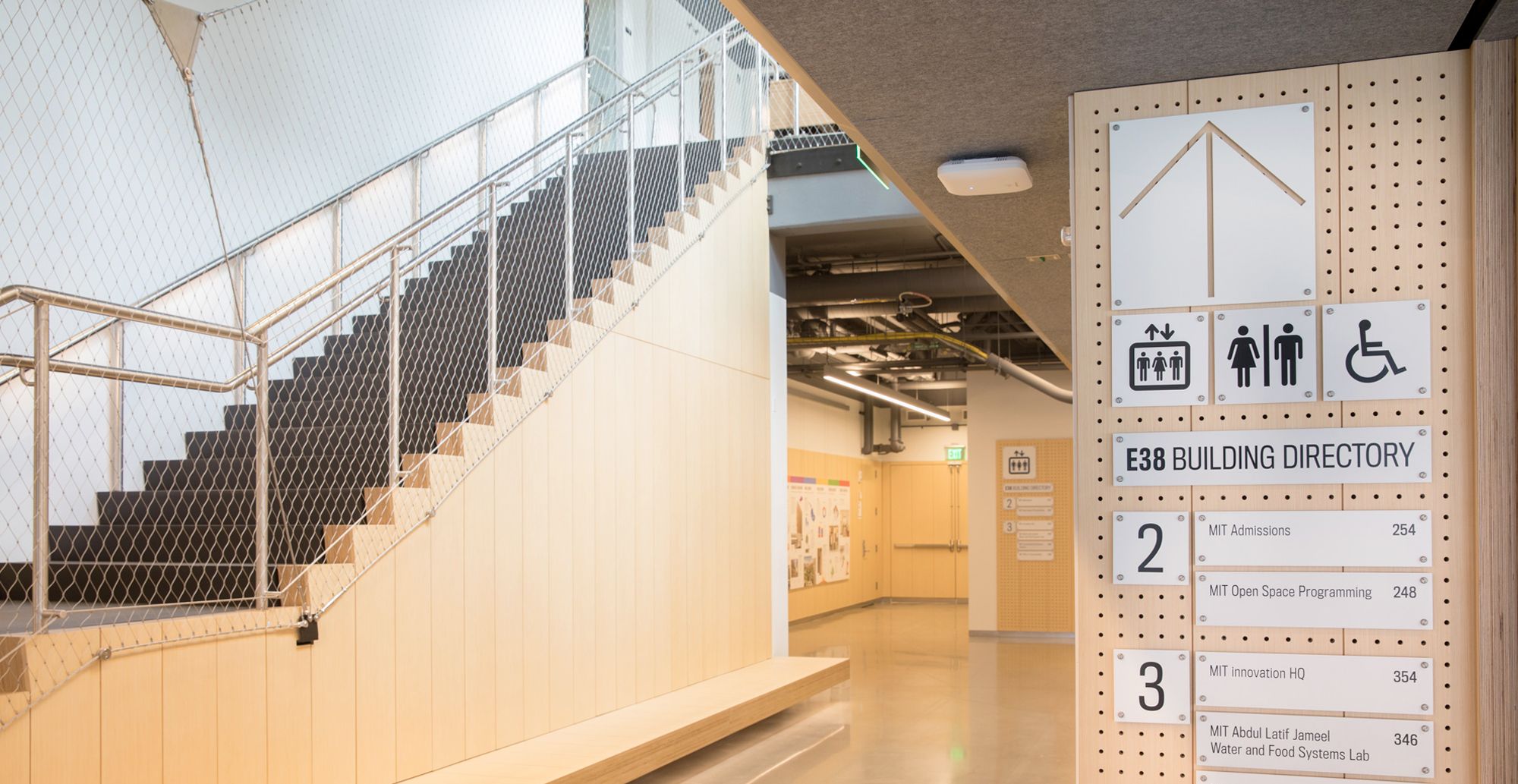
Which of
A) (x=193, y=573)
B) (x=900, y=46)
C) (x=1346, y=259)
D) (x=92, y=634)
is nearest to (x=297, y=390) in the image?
(x=193, y=573)

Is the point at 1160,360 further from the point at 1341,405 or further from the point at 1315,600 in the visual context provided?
the point at 1315,600

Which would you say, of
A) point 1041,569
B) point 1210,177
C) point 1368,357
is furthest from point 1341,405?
point 1041,569

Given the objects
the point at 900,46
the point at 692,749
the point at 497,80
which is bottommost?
the point at 692,749

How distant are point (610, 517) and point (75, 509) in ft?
8.52

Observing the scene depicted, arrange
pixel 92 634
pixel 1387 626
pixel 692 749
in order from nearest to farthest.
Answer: pixel 1387 626, pixel 92 634, pixel 692 749

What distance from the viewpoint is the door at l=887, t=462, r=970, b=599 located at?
1828 centimetres

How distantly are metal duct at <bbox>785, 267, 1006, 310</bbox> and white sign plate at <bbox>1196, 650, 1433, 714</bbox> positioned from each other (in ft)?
24.6

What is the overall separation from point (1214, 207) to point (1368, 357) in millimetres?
504

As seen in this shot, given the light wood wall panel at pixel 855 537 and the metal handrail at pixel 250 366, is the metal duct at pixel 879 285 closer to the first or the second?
the light wood wall panel at pixel 855 537

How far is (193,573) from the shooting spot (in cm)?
434

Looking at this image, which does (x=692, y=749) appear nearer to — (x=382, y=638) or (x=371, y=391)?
(x=382, y=638)

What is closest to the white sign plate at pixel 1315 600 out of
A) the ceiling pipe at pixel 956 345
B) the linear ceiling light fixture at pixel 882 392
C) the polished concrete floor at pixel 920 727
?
the polished concrete floor at pixel 920 727

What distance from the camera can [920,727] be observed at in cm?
745

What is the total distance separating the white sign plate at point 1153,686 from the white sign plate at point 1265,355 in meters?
0.65
